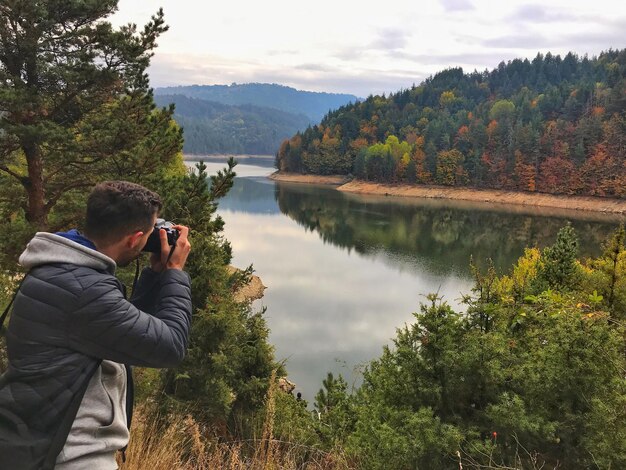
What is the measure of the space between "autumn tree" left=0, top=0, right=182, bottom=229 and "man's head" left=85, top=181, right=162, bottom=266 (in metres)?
6.42

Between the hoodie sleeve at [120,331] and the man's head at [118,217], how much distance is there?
0.51 feet

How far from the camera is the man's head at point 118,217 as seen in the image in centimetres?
164

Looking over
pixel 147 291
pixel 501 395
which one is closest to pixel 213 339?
pixel 501 395

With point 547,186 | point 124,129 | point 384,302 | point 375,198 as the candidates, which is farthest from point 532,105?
point 124,129

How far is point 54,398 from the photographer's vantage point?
1.48 metres

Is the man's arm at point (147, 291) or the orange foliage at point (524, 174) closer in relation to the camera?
the man's arm at point (147, 291)

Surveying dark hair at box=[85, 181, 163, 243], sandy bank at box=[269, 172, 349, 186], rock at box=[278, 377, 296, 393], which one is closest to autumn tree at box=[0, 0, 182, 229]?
dark hair at box=[85, 181, 163, 243]

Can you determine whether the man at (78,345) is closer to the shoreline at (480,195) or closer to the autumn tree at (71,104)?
the autumn tree at (71,104)

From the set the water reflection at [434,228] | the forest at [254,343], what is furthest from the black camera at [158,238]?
the water reflection at [434,228]

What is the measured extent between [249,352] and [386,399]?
8.74ft

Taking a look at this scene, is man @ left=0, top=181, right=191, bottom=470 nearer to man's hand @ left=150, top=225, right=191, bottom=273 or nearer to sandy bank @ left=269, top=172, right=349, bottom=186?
man's hand @ left=150, top=225, right=191, bottom=273

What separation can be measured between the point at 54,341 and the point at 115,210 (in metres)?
0.47

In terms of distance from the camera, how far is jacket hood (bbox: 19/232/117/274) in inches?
59.8

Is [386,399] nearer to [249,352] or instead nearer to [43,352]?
[249,352]
